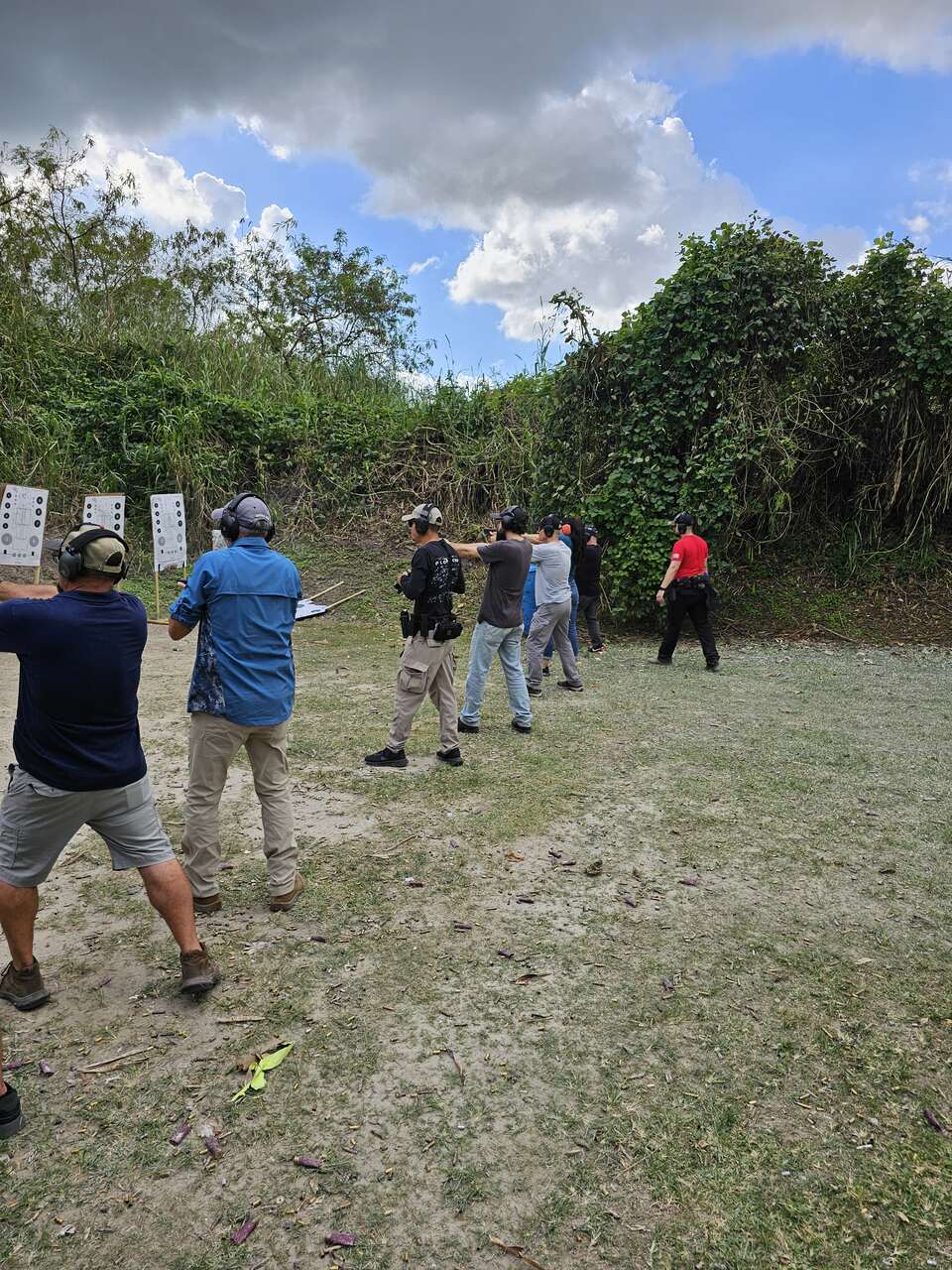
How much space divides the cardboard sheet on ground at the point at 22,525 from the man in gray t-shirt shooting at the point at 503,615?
699cm

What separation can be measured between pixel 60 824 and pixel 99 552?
0.96 m

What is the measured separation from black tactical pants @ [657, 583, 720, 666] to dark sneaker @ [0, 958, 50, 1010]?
7535 millimetres

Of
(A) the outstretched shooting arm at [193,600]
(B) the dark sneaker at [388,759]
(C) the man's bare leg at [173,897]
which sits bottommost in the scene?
(B) the dark sneaker at [388,759]

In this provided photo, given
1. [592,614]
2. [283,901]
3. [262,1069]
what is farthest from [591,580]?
[262,1069]

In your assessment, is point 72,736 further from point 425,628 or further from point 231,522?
point 425,628

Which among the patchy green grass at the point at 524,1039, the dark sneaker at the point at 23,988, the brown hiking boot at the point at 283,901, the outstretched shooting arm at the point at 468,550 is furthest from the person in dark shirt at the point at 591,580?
the dark sneaker at the point at 23,988

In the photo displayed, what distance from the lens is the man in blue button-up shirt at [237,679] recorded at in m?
3.59

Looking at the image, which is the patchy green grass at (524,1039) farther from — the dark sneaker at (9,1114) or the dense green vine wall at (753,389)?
the dense green vine wall at (753,389)

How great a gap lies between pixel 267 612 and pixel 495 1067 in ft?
6.82

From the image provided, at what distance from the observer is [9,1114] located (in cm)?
242

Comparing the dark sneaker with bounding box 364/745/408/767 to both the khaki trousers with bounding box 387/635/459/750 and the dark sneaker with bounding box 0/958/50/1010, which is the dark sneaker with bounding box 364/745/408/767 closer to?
the khaki trousers with bounding box 387/635/459/750

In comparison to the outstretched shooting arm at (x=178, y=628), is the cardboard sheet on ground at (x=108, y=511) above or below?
above

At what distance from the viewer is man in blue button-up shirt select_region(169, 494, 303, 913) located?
11.8 ft

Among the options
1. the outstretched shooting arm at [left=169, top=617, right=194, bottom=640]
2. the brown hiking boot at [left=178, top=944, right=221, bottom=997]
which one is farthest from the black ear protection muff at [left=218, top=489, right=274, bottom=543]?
the brown hiking boot at [left=178, top=944, right=221, bottom=997]
